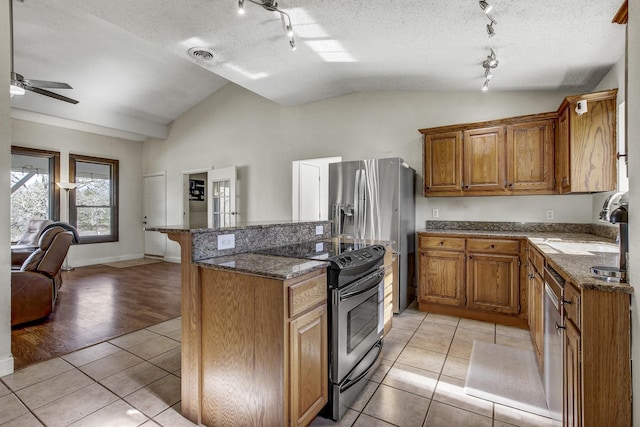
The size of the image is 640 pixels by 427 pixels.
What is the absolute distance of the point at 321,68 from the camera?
3629 millimetres

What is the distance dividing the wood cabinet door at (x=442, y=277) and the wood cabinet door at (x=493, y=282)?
10 centimetres

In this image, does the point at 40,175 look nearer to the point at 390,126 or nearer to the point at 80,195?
the point at 80,195

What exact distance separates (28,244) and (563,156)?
274 inches

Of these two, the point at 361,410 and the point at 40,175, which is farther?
the point at 40,175

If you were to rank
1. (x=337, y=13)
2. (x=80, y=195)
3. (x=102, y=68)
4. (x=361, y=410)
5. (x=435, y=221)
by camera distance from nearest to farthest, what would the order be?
(x=361, y=410)
(x=337, y=13)
(x=435, y=221)
(x=102, y=68)
(x=80, y=195)

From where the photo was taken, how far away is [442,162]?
367 centimetres

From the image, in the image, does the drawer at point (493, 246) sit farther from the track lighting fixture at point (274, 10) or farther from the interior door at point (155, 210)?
the interior door at point (155, 210)

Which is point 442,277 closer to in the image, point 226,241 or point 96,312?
point 226,241

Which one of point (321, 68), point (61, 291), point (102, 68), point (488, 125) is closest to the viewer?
point (488, 125)

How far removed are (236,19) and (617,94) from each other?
322 cm

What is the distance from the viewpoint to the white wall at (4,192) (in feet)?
7.45

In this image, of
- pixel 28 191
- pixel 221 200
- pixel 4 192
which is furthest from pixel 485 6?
pixel 28 191

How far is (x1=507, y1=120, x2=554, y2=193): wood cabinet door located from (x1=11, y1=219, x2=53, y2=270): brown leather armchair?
20.0 ft

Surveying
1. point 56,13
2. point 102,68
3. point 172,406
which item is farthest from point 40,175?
point 172,406
